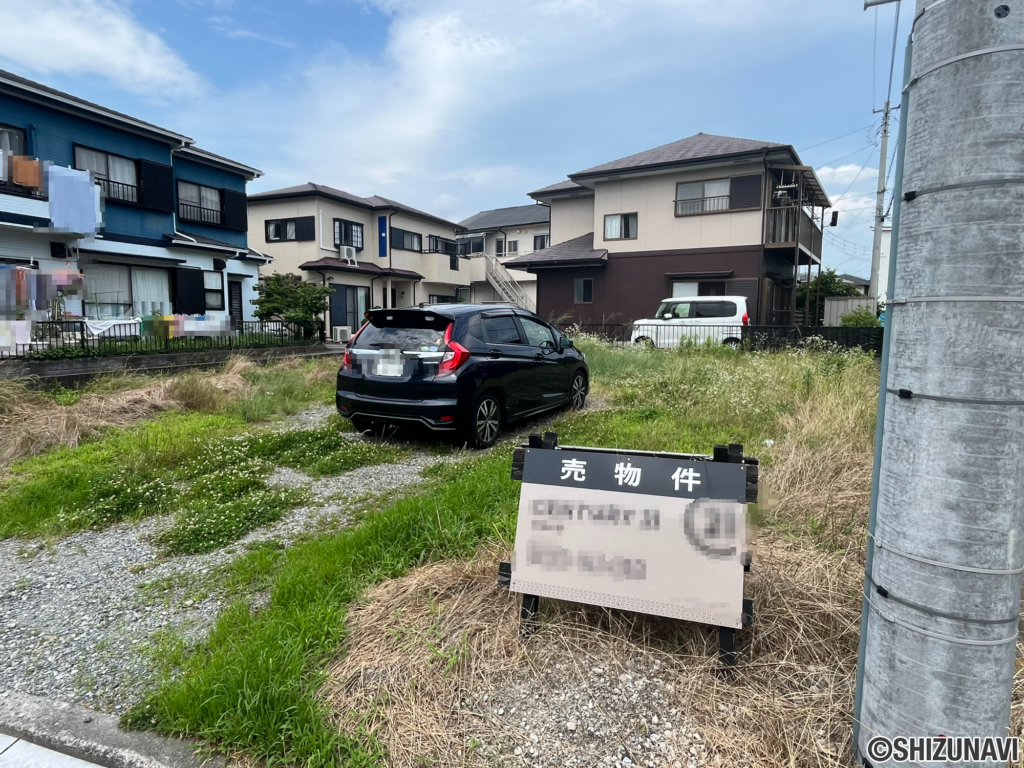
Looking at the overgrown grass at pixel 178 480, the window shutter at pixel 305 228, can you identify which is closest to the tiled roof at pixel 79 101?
the window shutter at pixel 305 228

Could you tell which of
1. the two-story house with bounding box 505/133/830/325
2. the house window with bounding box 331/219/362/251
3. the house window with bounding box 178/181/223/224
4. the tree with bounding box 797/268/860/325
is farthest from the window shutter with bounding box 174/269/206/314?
the tree with bounding box 797/268/860/325

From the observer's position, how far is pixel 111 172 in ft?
49.0

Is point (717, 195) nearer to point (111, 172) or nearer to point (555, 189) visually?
point (555, 189)

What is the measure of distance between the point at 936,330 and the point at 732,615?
1.19m

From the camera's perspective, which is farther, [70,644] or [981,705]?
[70,644]

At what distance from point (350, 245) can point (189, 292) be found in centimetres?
941

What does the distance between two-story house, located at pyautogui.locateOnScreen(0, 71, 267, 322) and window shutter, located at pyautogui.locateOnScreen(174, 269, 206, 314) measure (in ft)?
0.10

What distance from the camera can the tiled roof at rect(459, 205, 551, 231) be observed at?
3250 cm

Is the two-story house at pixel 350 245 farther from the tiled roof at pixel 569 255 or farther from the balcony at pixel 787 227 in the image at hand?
the balcony at pixel 787 227

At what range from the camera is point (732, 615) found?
79.4 inches

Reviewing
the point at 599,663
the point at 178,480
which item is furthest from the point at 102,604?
the point at 599,663

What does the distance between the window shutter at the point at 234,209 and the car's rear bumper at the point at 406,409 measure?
15880mm

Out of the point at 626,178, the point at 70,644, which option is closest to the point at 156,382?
the point at 70,644

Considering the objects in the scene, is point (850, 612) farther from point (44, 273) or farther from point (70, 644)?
point (44, 273)
